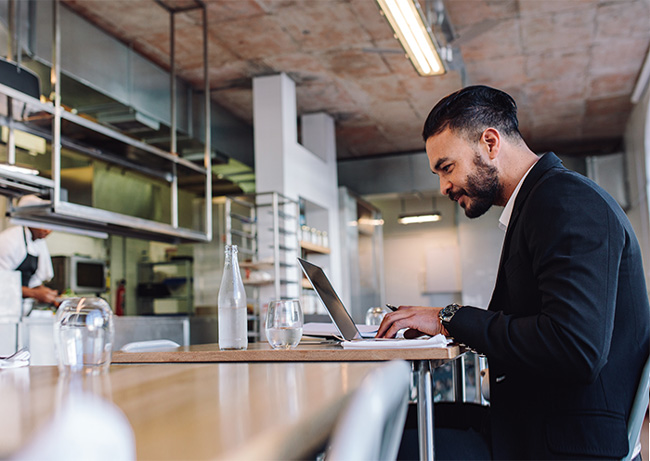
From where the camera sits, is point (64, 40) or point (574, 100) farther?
point (574, 100)

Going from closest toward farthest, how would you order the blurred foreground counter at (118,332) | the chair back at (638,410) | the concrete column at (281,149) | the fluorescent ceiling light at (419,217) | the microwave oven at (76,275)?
the chair back at (638,410)
the blurred foreground counter at (118,332)
the concrete column at (281,149)
the microwave oven at (76,275)
the fluorescent ceiling light at (419,217)

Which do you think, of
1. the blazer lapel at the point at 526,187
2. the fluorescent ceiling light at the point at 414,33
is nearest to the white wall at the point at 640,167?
the fluorescent ceiling light at the point at 414,33

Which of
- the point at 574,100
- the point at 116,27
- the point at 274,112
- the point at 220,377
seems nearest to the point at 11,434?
the point at 220,377

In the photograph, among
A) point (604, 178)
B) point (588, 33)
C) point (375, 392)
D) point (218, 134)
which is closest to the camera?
point (375, 392)

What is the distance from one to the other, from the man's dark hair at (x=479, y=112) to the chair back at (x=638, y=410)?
2.22ft

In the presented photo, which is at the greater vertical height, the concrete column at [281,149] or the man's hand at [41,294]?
the concrete column at [281,149]

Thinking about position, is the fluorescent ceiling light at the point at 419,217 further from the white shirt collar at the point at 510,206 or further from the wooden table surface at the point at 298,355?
the wooden table surface at the point at 298,355

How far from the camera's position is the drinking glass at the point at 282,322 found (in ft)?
5.66

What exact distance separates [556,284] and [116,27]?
16.2ft

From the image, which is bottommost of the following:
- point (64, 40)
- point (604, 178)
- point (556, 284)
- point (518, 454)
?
point (518, 454)

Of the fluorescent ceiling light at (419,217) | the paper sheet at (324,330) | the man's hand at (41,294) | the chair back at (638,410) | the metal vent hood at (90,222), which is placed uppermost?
the fluorescent ceiling light at (419,217)

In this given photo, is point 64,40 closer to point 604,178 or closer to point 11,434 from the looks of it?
point 11,434

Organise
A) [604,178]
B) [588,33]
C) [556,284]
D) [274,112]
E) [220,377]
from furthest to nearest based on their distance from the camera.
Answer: [604,178] < [274,112] < [588,33] < [556,284] < [220,377]

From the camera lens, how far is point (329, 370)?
44.9 inches
